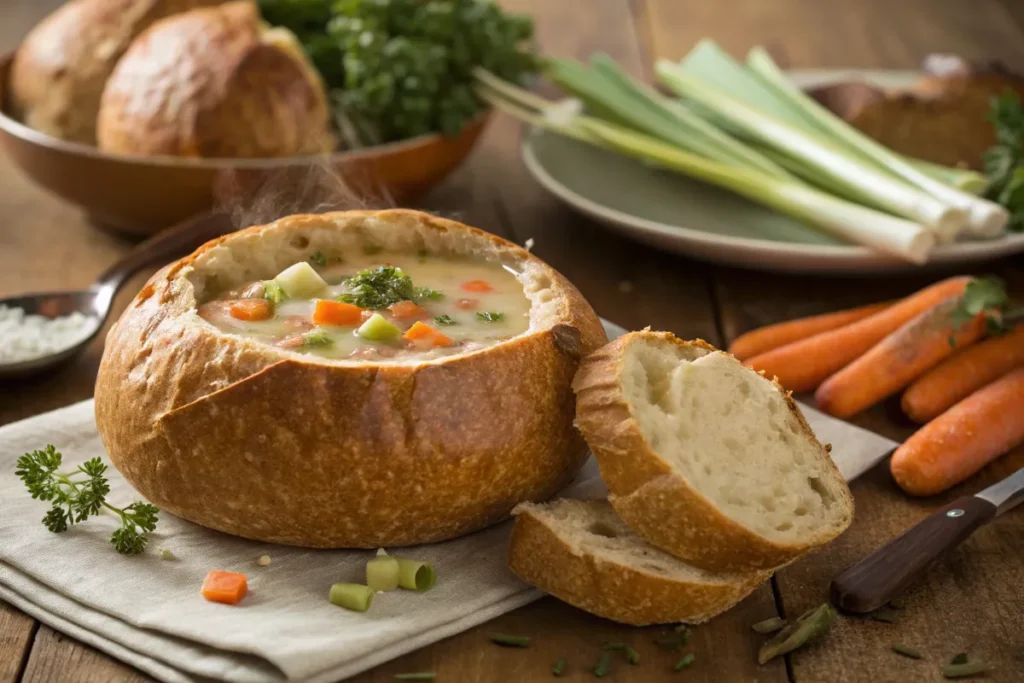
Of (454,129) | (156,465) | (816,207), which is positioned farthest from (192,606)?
(816,207)

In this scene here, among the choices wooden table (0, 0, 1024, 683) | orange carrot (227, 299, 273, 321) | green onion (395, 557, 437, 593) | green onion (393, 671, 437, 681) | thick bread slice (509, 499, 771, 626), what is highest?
orange carrot (227, 299, 273, 321)

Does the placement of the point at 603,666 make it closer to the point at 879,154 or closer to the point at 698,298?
the point at 698,298

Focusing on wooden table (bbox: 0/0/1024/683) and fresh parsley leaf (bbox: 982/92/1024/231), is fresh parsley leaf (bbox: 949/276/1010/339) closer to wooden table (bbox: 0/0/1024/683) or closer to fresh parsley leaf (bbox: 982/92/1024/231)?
wooden table (bbox: 0/0/1024/683)

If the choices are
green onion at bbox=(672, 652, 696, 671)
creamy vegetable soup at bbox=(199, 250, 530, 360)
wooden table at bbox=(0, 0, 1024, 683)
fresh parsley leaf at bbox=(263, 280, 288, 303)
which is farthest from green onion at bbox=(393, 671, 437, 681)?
fresh parsley leaf at bbox=(263, 280, 288, 303)

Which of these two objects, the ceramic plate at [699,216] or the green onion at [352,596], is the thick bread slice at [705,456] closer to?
the green onion at [352,596]

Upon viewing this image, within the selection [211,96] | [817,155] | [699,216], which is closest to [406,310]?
[211,96]

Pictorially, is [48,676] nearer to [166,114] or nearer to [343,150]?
[166,114]

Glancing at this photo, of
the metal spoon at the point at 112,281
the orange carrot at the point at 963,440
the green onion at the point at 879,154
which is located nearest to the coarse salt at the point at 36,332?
the metal spoon at the point at 112,281
